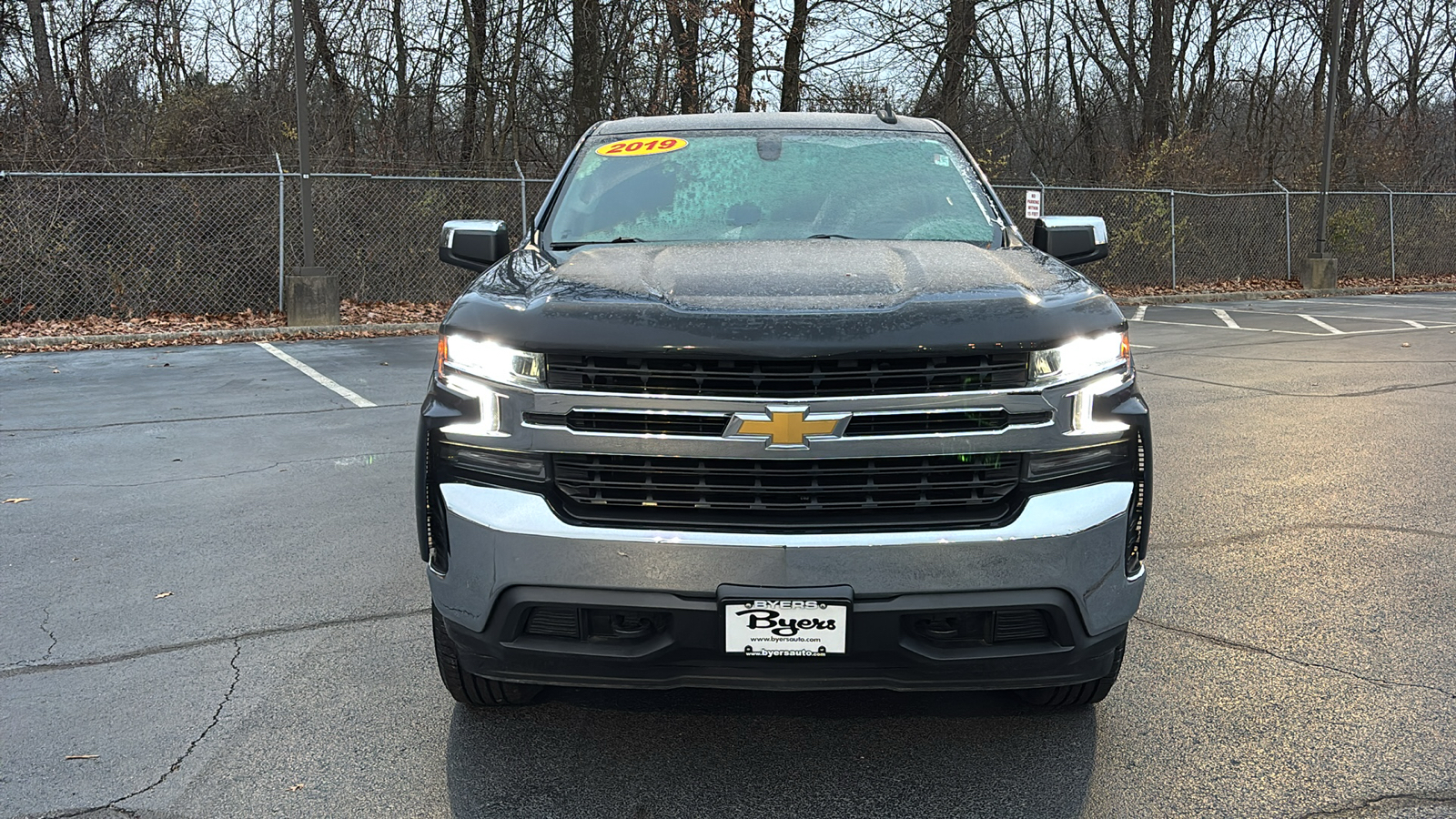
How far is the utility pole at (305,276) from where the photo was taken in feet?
49.7

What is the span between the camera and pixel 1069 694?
132 inches

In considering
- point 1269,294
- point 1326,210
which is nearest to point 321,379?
→ point 1269,294

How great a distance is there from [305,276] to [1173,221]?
15.9 metres

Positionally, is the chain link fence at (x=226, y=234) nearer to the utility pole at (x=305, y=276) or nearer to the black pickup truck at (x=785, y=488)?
the utility pole at (x=305, y=276)

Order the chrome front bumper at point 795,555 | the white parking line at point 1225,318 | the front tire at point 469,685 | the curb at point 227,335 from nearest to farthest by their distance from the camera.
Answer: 1. the chrome front bumper at point 795,555
2. the front tire at point 469,685
3. the curb at point 227,335
4. the white parking line at point 1225,318

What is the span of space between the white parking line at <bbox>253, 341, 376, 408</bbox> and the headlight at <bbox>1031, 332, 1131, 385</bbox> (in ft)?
24.4

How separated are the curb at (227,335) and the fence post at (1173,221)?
562 inches

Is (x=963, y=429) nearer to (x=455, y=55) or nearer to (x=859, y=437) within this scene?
(x=859, y=437)

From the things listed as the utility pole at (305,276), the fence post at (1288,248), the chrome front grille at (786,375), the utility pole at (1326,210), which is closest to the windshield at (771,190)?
the chrome front grille at (786,375)

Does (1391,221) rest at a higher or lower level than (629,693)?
higher

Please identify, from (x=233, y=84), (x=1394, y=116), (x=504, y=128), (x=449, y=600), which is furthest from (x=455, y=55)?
(x=1394, y=116)

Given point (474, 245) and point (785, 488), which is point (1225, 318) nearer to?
point (474, 245)

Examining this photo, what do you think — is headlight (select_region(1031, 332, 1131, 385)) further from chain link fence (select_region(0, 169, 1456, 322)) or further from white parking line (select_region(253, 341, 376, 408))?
chain link fence (select_region(0, 169, 1456, 322))

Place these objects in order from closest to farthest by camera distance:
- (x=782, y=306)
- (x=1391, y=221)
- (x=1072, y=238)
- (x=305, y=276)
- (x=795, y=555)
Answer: (x=795, y=555), (x=782, y=306), (x=1072, y=238), (x=305, y=276), (x=1391, y=221)
